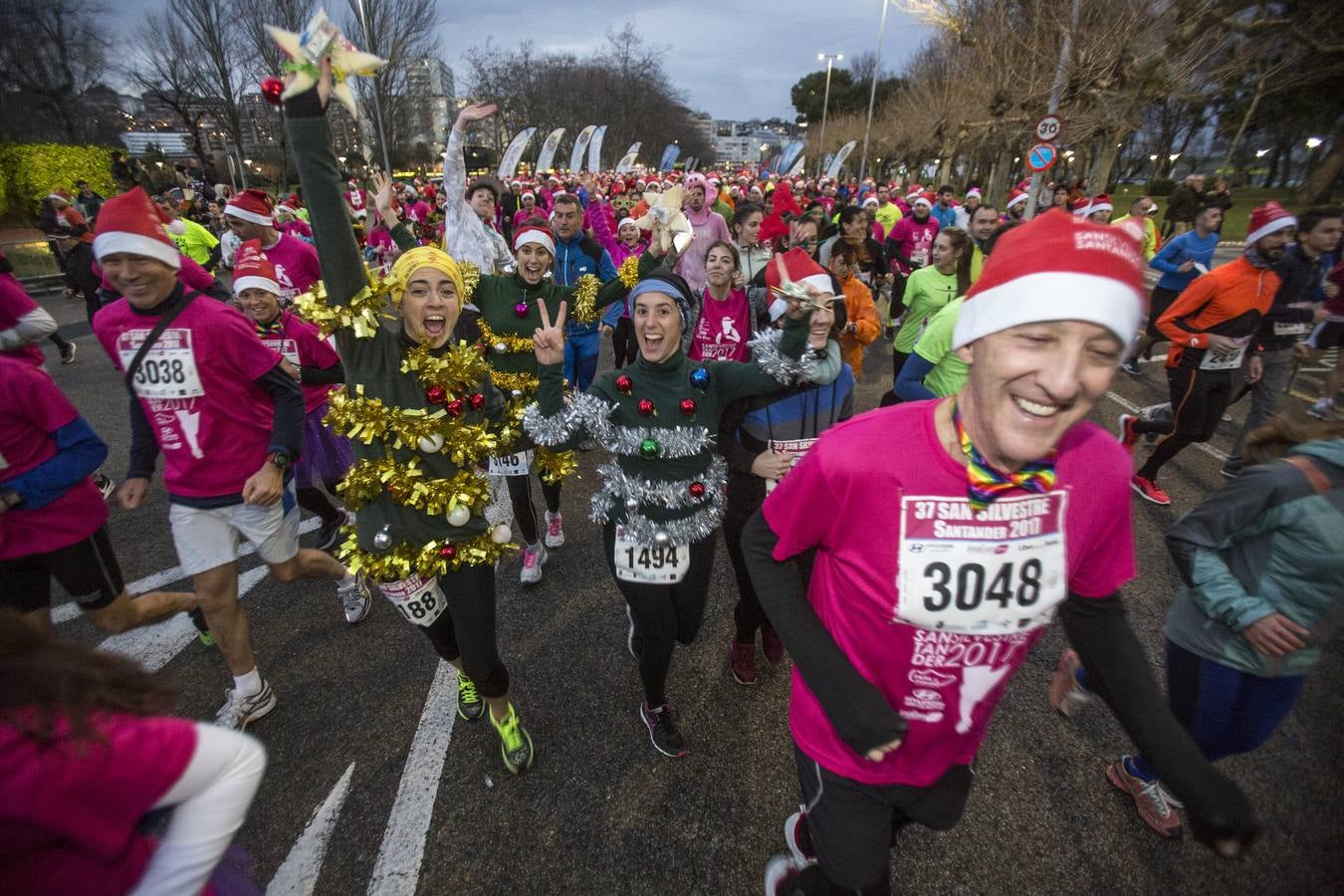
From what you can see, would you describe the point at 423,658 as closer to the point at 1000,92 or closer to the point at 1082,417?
the point at 1082,417

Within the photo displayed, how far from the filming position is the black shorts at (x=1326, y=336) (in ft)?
17.0

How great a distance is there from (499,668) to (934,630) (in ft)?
6.36

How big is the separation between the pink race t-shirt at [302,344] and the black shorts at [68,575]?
140 cm

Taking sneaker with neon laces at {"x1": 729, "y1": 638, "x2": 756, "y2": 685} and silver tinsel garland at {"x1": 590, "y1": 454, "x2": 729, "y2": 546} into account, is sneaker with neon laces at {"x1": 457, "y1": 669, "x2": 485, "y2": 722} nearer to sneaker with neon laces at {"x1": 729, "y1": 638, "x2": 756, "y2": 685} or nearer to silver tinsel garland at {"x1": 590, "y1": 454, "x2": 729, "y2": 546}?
silver tinsel garland at {"x1": 590, "y1": 454, "x2": 729, "y2": 546}

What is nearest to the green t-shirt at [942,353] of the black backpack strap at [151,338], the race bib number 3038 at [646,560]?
the race bib number 3038 at [646,560]

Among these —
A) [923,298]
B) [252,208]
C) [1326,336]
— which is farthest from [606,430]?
[1326,336]

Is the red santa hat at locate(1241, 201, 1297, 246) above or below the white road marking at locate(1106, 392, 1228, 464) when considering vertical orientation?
above

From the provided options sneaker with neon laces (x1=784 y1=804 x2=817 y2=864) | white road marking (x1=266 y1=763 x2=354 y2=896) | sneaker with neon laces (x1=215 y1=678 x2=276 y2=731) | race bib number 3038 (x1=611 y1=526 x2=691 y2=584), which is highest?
race bib number 3038 (x1=611 y1=526 x2=691 y2=584)

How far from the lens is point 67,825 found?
1.00m

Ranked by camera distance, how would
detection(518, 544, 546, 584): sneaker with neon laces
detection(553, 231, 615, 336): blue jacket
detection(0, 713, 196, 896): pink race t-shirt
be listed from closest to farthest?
detection(0, 713, 196, 896): pink race t-shirt < detection(518, 544, 546, 584): sneaker with neon laces < detection(553, 231, 615, 336): blue jacket

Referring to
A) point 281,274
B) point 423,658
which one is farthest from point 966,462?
point 281,274

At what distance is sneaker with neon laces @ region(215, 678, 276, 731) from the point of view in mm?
3047

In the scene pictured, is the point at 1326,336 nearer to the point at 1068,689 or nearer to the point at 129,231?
the point at 1068,689

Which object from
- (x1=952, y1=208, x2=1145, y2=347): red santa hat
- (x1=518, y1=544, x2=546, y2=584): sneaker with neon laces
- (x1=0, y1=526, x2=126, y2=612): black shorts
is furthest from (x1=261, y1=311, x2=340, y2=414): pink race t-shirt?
(x1=952, y1=208, x2=1145, y2=347): red santa hat
